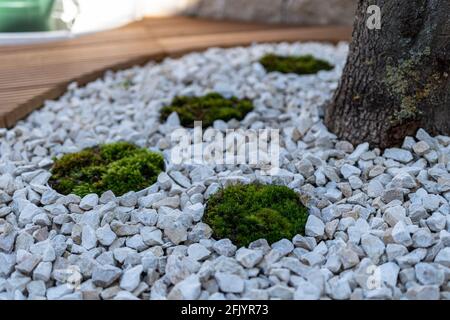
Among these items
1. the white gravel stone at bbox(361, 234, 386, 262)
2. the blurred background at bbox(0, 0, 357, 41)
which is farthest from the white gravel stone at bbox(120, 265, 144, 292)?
the blurred background at bbox(0, 0, 357, 41)

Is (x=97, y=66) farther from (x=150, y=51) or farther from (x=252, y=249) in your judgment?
(x=252, y=249)

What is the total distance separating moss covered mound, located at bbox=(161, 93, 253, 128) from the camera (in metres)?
2.75

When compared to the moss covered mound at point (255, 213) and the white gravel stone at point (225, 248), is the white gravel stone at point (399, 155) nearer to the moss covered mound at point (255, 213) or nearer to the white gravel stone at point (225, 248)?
the moss covered mound at point (255, 213)

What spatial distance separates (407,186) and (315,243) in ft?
1.43

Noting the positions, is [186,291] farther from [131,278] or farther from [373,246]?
[373,246]

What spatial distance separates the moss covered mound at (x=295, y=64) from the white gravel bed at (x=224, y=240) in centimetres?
59

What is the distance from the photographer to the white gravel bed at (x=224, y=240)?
67.4 inches

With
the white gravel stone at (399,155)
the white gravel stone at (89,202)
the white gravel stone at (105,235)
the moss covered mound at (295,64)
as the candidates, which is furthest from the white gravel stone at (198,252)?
the moss covered mound at (295,64)

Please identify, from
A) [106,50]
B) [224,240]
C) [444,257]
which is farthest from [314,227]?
[106,50]

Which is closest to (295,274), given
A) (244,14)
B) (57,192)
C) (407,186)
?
(407,186)

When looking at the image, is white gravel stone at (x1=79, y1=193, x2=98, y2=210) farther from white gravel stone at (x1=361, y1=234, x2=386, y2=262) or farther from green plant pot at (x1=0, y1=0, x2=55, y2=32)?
green plant pot at (x1=0, y1=0, x2=55, y2=32)

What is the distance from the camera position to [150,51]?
3.75 metres

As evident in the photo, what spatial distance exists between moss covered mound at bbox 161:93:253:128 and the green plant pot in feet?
6.12

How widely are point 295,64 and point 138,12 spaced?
202 cm
